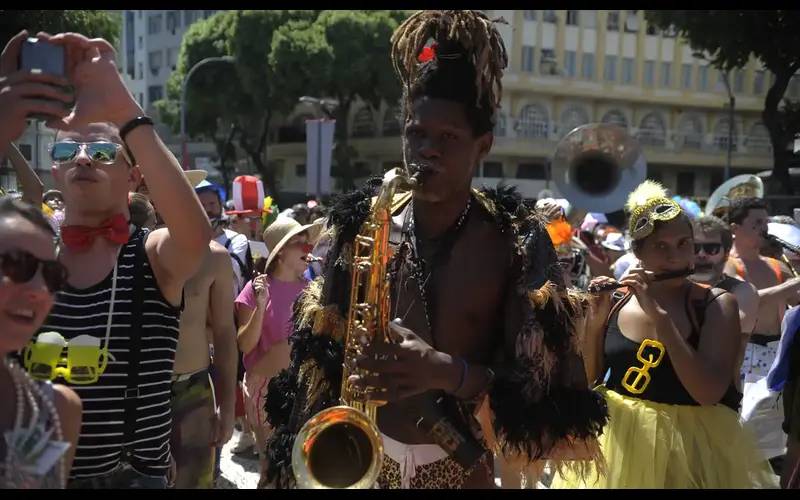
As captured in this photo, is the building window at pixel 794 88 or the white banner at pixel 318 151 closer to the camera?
the white banner at pixel 318 151

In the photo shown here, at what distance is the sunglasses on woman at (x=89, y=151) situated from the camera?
299 cm

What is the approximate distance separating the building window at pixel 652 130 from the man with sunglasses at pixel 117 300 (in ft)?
161

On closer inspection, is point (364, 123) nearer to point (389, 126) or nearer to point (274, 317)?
point (389, 126)

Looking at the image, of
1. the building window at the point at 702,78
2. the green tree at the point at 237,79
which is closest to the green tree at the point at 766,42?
the green tree at the point at 237,79

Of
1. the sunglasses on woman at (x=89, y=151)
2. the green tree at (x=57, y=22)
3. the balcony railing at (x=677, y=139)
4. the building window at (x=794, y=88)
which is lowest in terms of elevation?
the balcony railing at (x=677, y=139)

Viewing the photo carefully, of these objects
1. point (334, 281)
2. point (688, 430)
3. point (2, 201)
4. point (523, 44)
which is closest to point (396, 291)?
point (334, 281)

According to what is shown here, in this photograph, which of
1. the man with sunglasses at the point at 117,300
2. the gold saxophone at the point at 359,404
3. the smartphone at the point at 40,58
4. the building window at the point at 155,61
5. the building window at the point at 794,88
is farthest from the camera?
the building window at the point at 155,61

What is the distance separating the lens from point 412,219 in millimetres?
3203

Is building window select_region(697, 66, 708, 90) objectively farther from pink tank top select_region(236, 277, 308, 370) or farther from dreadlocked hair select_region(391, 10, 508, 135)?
dreadlocked hair select_region(391, 10, 508, 135)

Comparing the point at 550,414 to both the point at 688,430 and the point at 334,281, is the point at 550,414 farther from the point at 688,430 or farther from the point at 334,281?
the point at 688,430

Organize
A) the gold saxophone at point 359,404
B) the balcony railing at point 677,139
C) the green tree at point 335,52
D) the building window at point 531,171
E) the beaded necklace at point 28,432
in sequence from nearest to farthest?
the beaded necklace at point 28,432 < the gold saxophone at point 359,404 < the green tree at point 335,52 < the balcony railing at point 677,139 < the building window at point 531,171

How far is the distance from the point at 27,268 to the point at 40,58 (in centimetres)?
53

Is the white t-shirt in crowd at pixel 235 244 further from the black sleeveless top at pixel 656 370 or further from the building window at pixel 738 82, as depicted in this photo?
the building window at pixel 738 82

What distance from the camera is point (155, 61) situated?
217 ft
